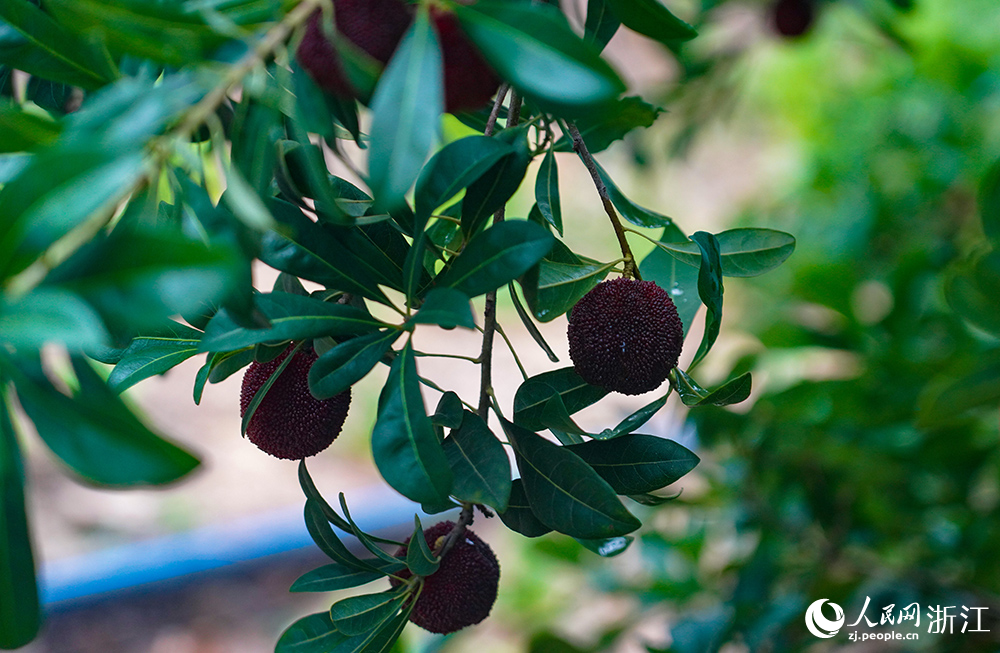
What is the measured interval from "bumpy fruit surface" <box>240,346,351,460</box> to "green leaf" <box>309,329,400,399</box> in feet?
0.17

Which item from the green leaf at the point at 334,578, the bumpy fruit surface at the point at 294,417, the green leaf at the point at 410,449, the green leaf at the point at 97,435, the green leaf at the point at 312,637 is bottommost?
the green leaf at the point at 312,637

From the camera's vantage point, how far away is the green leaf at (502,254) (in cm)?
34

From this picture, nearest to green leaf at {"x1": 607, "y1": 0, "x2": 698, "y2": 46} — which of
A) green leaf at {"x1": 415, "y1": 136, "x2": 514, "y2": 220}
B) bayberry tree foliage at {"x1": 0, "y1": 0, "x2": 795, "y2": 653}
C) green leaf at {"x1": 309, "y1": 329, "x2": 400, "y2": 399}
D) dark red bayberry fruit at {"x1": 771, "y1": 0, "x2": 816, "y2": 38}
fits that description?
bayberry tree foliage at {"x1": 0, "y1": 0, "x2": 795, "y2": 653}

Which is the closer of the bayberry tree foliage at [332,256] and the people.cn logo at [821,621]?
the bayberry tree foliage at [332,256]

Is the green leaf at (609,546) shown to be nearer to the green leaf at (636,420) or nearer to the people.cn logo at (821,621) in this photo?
the green leaf at (636,420)

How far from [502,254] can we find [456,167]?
5cm

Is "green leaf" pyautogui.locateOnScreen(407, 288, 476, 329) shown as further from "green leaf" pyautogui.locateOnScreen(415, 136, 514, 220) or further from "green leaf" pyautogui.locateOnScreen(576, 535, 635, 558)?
"green leaf" pyautogui.locateOnScreen(576, 535, 635, 558)

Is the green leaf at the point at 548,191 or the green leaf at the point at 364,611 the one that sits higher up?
the green leaf at the point at 548,191

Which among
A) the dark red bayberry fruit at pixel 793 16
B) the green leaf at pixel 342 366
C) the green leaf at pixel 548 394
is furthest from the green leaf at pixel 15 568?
the dark red bayberry fruit at pixel 793 16

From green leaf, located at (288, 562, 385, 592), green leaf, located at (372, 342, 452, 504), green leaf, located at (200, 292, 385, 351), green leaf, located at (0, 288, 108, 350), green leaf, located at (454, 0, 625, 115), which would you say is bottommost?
green leaf, located at (288, 562, 385, 592)

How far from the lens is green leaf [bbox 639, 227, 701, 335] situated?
0.50 m

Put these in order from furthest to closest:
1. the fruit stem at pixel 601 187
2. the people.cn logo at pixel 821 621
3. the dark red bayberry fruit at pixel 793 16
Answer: the dark red bayberry fruit at pixel 793 16
the people.cn logo at pixel 821 621
the fruit stem at pixel 601 187

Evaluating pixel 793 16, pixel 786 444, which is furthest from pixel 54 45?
pixel 793 16

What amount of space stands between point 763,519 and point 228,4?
2.99 ft
